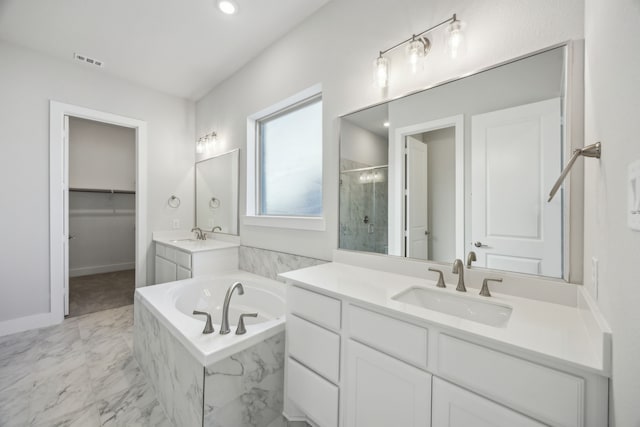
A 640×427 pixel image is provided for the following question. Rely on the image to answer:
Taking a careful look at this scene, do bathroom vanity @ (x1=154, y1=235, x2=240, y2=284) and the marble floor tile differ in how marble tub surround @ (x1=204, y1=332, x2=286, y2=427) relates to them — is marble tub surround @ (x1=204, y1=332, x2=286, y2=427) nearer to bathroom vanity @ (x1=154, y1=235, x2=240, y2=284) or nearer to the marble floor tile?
the marble floor tile

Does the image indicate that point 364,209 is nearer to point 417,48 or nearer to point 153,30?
point 417,48

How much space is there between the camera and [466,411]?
0.85 meters

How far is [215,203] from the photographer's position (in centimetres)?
335

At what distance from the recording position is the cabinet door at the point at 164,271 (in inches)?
114

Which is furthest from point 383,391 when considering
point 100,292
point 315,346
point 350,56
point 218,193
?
point 100,292

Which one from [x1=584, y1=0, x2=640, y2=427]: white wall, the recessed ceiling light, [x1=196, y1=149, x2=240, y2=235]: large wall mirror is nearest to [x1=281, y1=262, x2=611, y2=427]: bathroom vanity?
[x1=584, y1=0, x2=640, y2=427]: white wall

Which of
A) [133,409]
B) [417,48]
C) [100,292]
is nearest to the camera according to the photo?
[417,48]

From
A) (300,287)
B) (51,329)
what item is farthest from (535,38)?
(51,329)

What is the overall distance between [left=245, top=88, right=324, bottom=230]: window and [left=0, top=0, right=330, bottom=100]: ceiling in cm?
65

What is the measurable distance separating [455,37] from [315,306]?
1.58 meters

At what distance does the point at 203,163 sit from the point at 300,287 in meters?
2.87

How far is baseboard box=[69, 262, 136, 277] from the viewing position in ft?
15.0

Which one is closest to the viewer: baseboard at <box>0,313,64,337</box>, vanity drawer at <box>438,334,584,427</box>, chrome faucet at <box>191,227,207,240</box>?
vanity drawer at <box>438,334,584,427</box>

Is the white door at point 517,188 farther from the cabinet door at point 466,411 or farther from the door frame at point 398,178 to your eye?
the cabinet door at point 466,411
